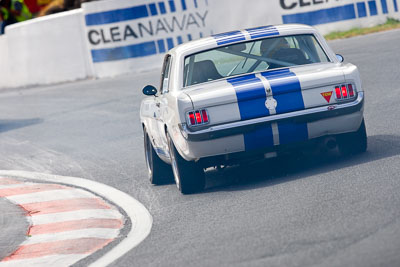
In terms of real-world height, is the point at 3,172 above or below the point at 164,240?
below

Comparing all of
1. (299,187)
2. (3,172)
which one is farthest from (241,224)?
(3,172)

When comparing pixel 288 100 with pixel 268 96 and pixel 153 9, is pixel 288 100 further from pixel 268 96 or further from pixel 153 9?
pixel 153 9

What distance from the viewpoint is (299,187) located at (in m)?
7.99

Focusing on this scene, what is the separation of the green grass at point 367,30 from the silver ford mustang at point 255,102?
37.1ft

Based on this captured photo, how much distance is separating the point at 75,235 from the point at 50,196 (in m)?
2.35

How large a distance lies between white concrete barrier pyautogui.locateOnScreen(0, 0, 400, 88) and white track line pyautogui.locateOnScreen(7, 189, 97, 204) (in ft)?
38.0

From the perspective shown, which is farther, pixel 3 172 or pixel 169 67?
pixel 3 172

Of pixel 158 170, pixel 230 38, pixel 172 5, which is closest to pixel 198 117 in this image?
pixel 230 38

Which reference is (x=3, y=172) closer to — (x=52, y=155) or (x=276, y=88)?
(x=52, y=155)

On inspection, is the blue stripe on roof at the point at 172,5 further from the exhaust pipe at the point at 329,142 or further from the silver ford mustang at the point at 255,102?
the exhaust pipe at the point at 329,142

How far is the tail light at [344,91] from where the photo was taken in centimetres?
840

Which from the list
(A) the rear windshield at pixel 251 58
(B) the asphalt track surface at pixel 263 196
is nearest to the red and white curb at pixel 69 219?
(B) the asphalt track surface at pixel 263 196

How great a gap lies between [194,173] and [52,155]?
199 inches

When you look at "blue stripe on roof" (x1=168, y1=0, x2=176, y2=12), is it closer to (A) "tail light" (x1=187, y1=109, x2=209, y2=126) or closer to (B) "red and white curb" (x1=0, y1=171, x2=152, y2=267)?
(B) "red and white curb" (x1=0, y1=171, x2=152, y2=267)
